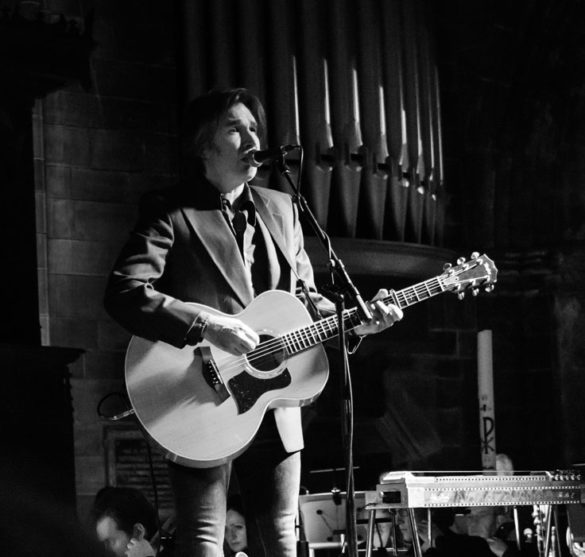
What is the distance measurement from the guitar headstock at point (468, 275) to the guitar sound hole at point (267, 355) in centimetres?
69

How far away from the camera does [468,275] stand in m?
4.54

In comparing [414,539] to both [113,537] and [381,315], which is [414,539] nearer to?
[381,315]

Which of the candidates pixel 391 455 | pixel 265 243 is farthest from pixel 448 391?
pixel 265 243

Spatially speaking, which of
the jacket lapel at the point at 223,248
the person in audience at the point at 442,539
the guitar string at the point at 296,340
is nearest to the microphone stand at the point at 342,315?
the guitar string at the point at 296,340

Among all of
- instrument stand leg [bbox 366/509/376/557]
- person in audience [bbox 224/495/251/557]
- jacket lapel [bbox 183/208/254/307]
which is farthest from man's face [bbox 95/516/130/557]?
jacket lapel [bbox 183/208/254/307]

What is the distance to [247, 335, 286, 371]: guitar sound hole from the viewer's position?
13.5 feet

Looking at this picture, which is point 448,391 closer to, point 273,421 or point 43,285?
point 43,285

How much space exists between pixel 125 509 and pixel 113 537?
0.45 feet

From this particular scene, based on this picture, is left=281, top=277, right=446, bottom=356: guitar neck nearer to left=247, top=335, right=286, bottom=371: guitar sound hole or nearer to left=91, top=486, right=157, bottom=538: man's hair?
left=247, top=335, right=286, bottom=371: guitar sound hole

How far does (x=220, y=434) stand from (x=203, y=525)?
0.29m

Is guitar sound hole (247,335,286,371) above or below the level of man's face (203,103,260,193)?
below

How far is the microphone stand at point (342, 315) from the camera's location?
11.9 feet

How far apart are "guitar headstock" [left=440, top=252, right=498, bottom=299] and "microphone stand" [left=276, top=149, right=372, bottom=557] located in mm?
518

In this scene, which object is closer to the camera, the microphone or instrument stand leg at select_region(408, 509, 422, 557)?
the microphone
